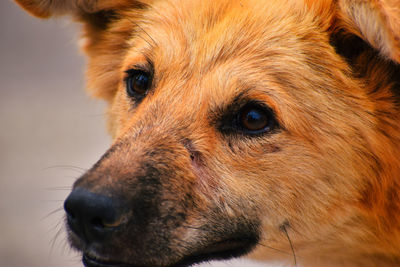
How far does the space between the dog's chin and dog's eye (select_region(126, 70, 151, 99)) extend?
112cm

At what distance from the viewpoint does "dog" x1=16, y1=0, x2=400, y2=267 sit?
3.00 meters

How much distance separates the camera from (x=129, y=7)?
422 cm

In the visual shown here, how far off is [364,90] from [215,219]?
1.15 metres

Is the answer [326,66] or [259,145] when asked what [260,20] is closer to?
[326,66]

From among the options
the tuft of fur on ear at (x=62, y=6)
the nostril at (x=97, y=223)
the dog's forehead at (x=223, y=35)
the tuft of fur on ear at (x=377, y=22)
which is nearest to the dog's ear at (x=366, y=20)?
the tuft of fur on ear at (x=377, y=22)

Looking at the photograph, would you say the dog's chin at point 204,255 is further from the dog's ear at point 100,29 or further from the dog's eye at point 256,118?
the dog's ear at point 100,29

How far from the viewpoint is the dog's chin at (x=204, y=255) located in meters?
2.99

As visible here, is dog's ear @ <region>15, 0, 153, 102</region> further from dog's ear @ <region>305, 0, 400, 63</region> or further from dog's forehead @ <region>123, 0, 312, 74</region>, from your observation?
dog's ear @ <region>305, 0, 400, 63</region>

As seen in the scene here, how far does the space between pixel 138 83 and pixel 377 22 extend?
1.62 metres

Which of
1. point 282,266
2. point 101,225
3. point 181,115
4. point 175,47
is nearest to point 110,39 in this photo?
point 175,47

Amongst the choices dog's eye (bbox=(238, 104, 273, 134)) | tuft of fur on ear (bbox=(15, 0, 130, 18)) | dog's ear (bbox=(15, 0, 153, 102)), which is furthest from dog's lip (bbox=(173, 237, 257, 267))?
tuft of fur on ear (bbox=(15, 0, 130, 18))

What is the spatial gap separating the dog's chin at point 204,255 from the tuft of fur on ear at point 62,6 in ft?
6.42

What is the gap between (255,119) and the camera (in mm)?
3234

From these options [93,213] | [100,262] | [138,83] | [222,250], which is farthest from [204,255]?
[138,83]
